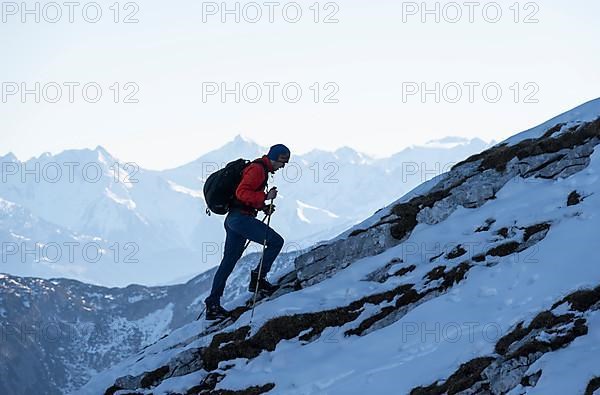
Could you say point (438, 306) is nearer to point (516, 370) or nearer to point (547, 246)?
point (547, 246)

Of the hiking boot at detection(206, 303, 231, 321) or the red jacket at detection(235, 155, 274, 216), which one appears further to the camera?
the hiking boot at detection(206, 303, 231, 321)

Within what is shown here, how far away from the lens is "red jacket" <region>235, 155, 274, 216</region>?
67.7 feet

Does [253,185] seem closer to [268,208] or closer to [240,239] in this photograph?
[268,208]

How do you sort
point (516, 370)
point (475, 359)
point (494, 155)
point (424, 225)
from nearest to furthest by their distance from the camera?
point (516, 370) → point (475, 359) → point (424, 225) → point (494, 155)

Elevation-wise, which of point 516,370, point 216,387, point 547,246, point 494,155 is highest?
point 494,155

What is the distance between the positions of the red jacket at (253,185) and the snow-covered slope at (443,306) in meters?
2.68

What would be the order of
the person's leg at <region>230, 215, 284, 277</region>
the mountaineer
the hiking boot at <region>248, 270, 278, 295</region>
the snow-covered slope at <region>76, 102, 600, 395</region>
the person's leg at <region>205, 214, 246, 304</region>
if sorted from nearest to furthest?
1. the snow-covered slope at <region>76, 102, 600, 395</region>
2. the mountaineer
3. the person's leg at <region>230, 215, 284, 277</region>
4. the person's leg at <region>205, 214, 246, 304</region>
5. the hiking boot at <region>248, 270, 278, 295</region>

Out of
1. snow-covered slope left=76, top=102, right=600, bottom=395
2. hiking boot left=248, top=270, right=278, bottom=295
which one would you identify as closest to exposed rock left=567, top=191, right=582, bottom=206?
snow-covered slope left=76, top=102, right=600, bottom=395

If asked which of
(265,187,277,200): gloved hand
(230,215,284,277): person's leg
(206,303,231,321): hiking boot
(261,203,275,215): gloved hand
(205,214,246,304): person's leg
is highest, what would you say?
(265,187,277,200): gloved hand

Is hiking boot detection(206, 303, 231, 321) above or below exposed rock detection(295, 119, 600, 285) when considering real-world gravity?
below

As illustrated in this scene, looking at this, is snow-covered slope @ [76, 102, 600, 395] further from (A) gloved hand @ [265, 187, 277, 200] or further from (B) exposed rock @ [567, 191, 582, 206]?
(A) gloved hand @ [265, 187, 277, 200]

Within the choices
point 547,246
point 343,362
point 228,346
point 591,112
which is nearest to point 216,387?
point 228,346

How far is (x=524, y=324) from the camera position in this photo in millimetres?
15914

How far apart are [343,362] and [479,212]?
24.4ft
